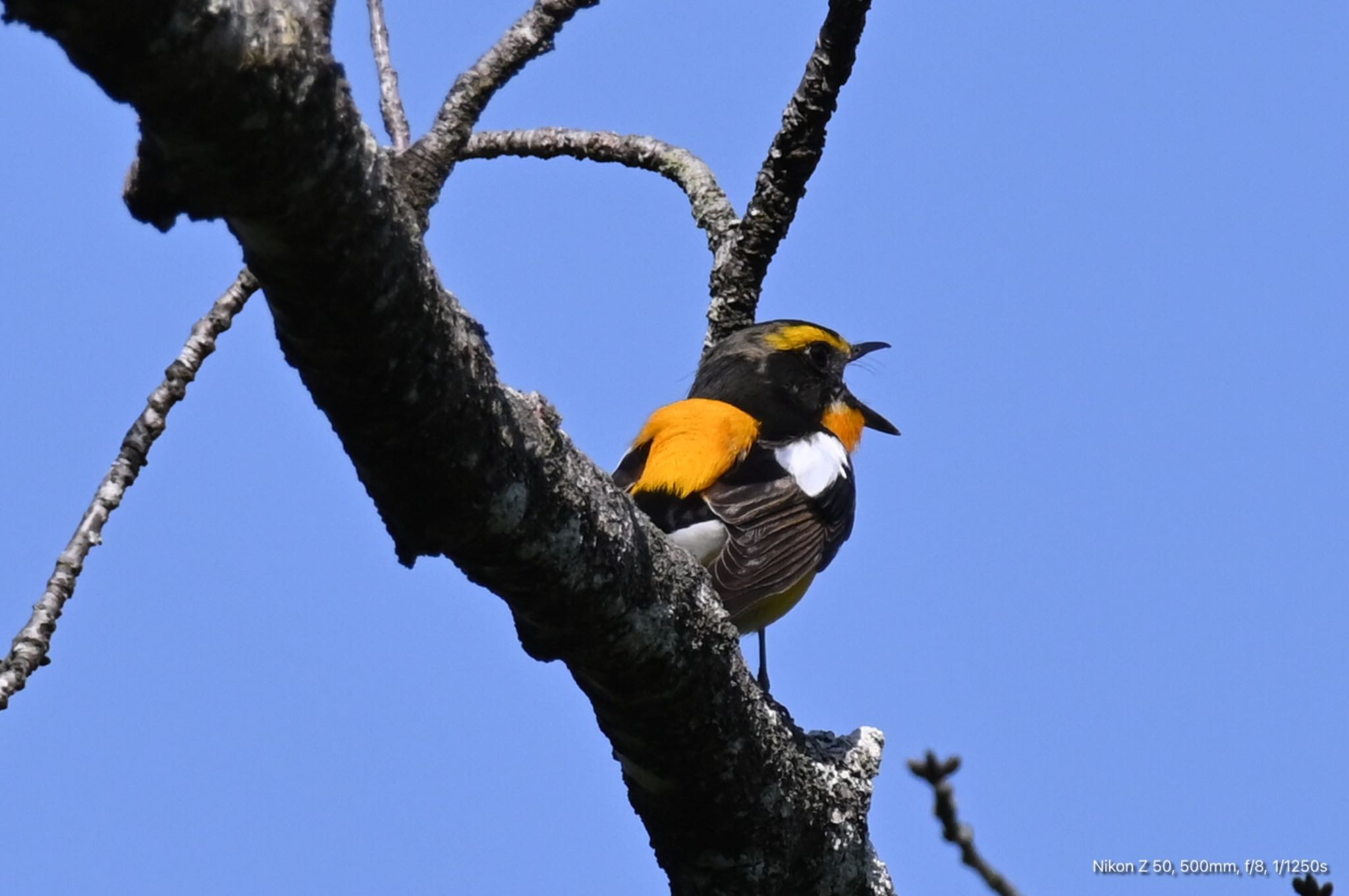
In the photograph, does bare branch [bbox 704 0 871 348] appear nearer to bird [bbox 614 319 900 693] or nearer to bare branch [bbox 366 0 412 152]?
bird [bbox 614 319 900 693]

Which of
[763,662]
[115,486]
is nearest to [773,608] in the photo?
[763,662]

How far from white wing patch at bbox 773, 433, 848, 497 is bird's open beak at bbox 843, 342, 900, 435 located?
26.4 inches

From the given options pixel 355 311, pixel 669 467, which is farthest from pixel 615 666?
pixel 669 467

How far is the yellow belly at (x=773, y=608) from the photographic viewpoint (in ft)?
20.7

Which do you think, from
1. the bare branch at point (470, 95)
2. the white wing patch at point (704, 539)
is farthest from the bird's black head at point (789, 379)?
the bare branch at point (470, 95)

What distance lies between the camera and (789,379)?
7.38m

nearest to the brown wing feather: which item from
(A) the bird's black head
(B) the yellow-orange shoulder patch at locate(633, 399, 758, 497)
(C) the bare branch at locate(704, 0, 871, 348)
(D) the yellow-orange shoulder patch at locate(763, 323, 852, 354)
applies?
(B) the yellow-orange shoulder patch at locate(633, 399, 758, 497)

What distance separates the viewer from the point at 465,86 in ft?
10.6

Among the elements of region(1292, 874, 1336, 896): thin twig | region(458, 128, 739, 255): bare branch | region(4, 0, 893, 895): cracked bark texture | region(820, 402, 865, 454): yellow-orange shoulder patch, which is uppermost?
region(820, 402, 865, 454): yellow-orange shoulder patch

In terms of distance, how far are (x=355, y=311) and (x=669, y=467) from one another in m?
3.83

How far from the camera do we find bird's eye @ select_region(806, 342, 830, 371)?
7.60 metres

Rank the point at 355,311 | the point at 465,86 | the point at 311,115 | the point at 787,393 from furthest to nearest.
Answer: the point at 787,393 < the point at 465,86 < the point at 355,311 < the point at 311,115

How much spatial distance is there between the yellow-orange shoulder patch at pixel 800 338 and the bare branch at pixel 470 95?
3667 millimetres

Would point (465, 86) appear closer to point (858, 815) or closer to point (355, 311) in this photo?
point (355, 311)
